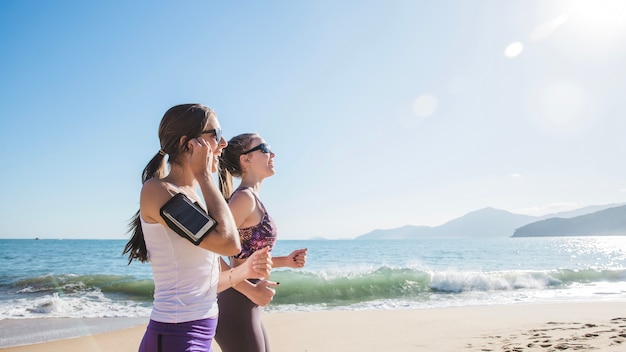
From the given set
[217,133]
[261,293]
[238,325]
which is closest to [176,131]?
[217,133]

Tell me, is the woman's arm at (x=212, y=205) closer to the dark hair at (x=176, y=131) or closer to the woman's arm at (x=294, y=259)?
the dark hair at (x=176, y=131)

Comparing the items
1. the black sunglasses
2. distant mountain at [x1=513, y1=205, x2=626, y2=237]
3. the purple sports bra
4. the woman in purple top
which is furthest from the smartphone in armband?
distant mountain at [x1=513, y1=205, x2=626, y2=237]

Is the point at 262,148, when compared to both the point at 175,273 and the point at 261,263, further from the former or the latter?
the point at 175,273

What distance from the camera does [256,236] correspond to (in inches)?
108

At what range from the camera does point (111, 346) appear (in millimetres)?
7211

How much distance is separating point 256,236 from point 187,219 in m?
1.30

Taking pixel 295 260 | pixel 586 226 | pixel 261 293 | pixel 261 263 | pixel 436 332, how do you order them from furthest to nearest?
pixel 586 226 → pixel 436 332 → pixel 295 260 → pixel 261 293 → pixel 261 263

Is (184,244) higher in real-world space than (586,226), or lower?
lower

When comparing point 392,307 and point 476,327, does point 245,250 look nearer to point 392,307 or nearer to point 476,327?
point 476,327

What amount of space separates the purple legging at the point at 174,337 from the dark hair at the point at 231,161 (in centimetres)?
155

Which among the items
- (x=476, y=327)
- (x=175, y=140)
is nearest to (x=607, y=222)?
(x=476, y=327)

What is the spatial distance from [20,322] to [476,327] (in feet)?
30.9

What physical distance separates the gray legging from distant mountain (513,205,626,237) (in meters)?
137

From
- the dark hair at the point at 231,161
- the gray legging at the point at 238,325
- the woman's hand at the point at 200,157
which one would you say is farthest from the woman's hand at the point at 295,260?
the woman's hand at the point at 200,157
